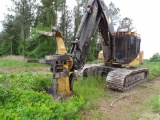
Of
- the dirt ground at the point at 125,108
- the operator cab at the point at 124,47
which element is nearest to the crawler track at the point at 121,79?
the dirt ground at the point at 125,108

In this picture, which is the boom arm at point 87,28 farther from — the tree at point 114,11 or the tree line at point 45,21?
the tree at point 114,11

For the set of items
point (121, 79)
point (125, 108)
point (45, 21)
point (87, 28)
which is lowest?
point (125, 108)

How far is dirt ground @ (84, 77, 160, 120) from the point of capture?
4393mm

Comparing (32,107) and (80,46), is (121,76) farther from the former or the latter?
(32,107)

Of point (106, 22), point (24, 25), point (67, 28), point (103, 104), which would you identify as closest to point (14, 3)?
point (24, 25)

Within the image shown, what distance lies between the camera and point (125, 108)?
16.7ft

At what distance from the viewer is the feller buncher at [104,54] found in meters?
5.20

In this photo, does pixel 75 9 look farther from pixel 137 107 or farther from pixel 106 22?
pixel 137 107

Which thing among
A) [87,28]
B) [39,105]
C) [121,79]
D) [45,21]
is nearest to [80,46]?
[87,28]

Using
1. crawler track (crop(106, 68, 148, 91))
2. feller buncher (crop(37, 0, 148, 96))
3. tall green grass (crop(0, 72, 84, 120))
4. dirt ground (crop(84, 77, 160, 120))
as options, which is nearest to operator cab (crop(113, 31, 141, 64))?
feller buncher (crop(37, 0, 148, 96))

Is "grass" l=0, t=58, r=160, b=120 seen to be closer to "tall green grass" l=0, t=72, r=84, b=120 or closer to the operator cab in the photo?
"tall green grass" l=0, t=72, r=84, b=120

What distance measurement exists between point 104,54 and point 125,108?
343cm

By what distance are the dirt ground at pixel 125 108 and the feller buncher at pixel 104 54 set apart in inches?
23.0

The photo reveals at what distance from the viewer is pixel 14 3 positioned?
78.1 ft
